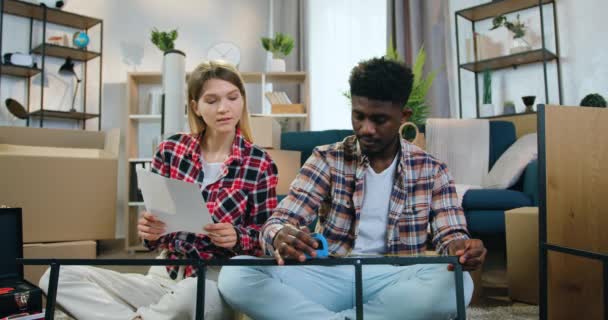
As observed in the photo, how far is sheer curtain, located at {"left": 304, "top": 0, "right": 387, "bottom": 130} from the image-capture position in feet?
12.8

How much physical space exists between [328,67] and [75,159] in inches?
98.8

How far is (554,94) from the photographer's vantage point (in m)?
3.10

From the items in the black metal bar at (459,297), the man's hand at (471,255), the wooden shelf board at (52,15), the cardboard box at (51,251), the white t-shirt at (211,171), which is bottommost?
the cardboard box at (51,251)

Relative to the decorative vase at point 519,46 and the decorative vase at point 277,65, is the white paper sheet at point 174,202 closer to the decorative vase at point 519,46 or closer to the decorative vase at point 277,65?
the decorative vase at point 519,46

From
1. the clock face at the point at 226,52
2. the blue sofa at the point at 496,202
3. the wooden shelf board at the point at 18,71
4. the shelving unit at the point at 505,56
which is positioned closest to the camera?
the blue sofa at the point at 496,202

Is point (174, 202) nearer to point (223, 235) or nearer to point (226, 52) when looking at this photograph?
point (223, 235)

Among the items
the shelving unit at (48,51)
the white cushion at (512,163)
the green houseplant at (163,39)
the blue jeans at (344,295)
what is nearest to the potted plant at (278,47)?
the green houseplant at (163,39)

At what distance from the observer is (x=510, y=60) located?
318 centimetres

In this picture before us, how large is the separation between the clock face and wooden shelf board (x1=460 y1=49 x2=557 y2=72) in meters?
1.77

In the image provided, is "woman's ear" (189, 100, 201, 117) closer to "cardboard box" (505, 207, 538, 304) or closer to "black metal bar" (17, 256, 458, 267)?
"black metal bar" (17, 256, 458, 267)

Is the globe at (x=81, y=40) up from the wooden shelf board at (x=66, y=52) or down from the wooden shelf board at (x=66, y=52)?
up

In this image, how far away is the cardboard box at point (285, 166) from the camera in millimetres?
2447

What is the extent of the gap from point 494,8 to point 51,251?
3043 mm

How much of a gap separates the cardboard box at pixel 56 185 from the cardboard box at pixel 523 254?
1712 mm
